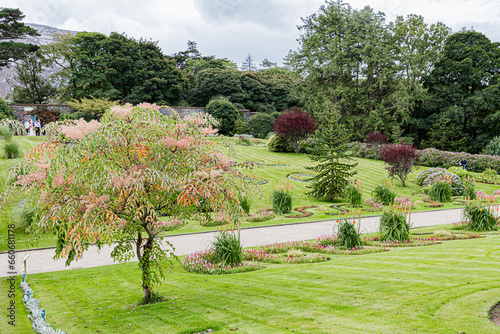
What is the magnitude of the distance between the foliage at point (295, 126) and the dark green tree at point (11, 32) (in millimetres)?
29576

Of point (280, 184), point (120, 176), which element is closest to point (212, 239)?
point (120, 176)

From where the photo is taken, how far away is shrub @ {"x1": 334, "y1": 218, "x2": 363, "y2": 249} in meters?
9.06

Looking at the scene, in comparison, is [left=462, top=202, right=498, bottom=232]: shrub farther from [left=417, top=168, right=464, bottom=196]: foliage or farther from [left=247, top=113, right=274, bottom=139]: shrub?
[left=247, top=113, right=274, bottom=139]: shrub

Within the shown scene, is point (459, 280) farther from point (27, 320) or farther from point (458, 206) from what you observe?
point (458, 206)

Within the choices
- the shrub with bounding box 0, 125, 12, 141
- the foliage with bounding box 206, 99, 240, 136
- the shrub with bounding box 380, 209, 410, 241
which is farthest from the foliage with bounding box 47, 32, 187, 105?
the shrub with bounding box 380, 209, 410, 241

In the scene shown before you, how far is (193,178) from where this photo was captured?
4.79m

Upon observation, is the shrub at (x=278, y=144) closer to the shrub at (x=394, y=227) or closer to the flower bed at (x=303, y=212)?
the flower bed at (x=303, y=212)

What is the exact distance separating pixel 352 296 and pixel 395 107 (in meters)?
32.5

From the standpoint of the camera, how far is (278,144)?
2597 centimetres

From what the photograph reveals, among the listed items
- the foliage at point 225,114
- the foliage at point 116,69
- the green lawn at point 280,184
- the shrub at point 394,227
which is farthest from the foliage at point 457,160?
the foliage at point 116,69

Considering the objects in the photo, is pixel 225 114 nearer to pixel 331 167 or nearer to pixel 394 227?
pixel 331 167

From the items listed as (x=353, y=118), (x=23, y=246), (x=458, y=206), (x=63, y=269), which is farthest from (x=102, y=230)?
(x=353, y=118)

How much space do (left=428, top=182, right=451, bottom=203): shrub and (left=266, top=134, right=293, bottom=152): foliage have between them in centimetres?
1140

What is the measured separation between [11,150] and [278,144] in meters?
16.5
